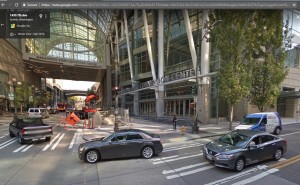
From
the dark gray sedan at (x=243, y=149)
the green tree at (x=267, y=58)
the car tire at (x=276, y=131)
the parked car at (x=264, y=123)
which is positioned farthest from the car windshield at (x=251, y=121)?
the dark gray sedan at (x=243, y=149)

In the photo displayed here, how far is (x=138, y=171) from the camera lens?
873cm

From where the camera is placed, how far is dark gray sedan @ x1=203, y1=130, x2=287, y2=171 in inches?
335

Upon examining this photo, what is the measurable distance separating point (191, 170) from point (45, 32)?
29.4ft

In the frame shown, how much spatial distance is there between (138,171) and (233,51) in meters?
14.9

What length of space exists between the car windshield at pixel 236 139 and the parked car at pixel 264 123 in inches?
304

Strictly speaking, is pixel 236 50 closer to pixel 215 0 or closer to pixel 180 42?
pixel 215 0

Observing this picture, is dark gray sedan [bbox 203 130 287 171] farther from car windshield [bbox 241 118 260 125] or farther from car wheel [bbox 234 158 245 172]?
car windshield [bbox 241 118 260 125]

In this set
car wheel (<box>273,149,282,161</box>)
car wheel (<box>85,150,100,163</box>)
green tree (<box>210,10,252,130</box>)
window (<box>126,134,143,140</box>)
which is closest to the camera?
car wheel (<box>85,150,100,163</box>)

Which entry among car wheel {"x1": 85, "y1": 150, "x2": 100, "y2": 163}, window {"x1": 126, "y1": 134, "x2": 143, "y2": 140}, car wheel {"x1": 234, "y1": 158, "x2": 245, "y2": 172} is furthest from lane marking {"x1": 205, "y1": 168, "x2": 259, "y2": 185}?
car wheel {"x1": 85, "y1": 150, "x2": 100, "y2": 163}

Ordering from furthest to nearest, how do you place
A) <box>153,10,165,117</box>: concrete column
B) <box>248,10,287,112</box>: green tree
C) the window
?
<box>153,10,165,117</box>: concrete column, <box>248,10,287,112</box>: green tree, the window

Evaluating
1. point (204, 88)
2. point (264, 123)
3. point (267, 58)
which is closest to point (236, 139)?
point (264, 123)

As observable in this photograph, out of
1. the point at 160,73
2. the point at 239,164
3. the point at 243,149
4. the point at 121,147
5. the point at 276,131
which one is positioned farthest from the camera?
the point at 160,73

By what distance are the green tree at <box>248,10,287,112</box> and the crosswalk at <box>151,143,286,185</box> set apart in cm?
1235

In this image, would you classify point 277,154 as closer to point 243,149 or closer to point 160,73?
point 243,149
